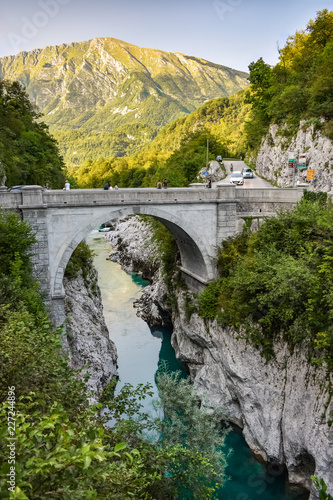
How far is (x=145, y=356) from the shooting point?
23.6m

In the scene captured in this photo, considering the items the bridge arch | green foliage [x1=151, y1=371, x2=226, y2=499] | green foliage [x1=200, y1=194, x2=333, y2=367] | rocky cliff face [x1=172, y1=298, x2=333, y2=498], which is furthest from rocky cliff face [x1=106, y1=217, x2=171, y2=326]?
green foliage [x1=151, y1=371, x2=226, y2=499]

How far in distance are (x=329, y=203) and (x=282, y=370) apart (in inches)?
327

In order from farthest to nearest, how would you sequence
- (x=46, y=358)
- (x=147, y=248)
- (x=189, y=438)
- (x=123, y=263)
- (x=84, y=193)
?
(x=123, y=263) < (x=147, y=248) < (x=84, y=193) < (x=189, y=438) < (x=46, y=358)

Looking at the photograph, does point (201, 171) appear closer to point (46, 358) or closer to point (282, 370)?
point (282, 370)

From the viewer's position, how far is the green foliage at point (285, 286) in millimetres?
12703

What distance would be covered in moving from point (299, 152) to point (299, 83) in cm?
754

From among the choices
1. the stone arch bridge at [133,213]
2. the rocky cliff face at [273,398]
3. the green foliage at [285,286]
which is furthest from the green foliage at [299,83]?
the rocky cliff face at [273,398]

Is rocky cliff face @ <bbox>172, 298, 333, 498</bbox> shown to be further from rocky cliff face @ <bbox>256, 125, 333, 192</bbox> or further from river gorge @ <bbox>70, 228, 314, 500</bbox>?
rocky cliff face @ <bbox>256, 125, 333, 192</bbox>

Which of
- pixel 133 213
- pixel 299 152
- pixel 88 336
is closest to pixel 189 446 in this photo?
pixel 88 336

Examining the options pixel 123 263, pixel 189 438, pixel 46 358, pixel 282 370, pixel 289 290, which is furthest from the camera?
pixel 123 263

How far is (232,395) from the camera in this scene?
1648 cm

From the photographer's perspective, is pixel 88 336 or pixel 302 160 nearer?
pixel 88 336

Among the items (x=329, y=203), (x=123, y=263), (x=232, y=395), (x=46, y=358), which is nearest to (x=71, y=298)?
(x=232, y=395)

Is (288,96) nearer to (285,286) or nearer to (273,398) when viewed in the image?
(285,286)
